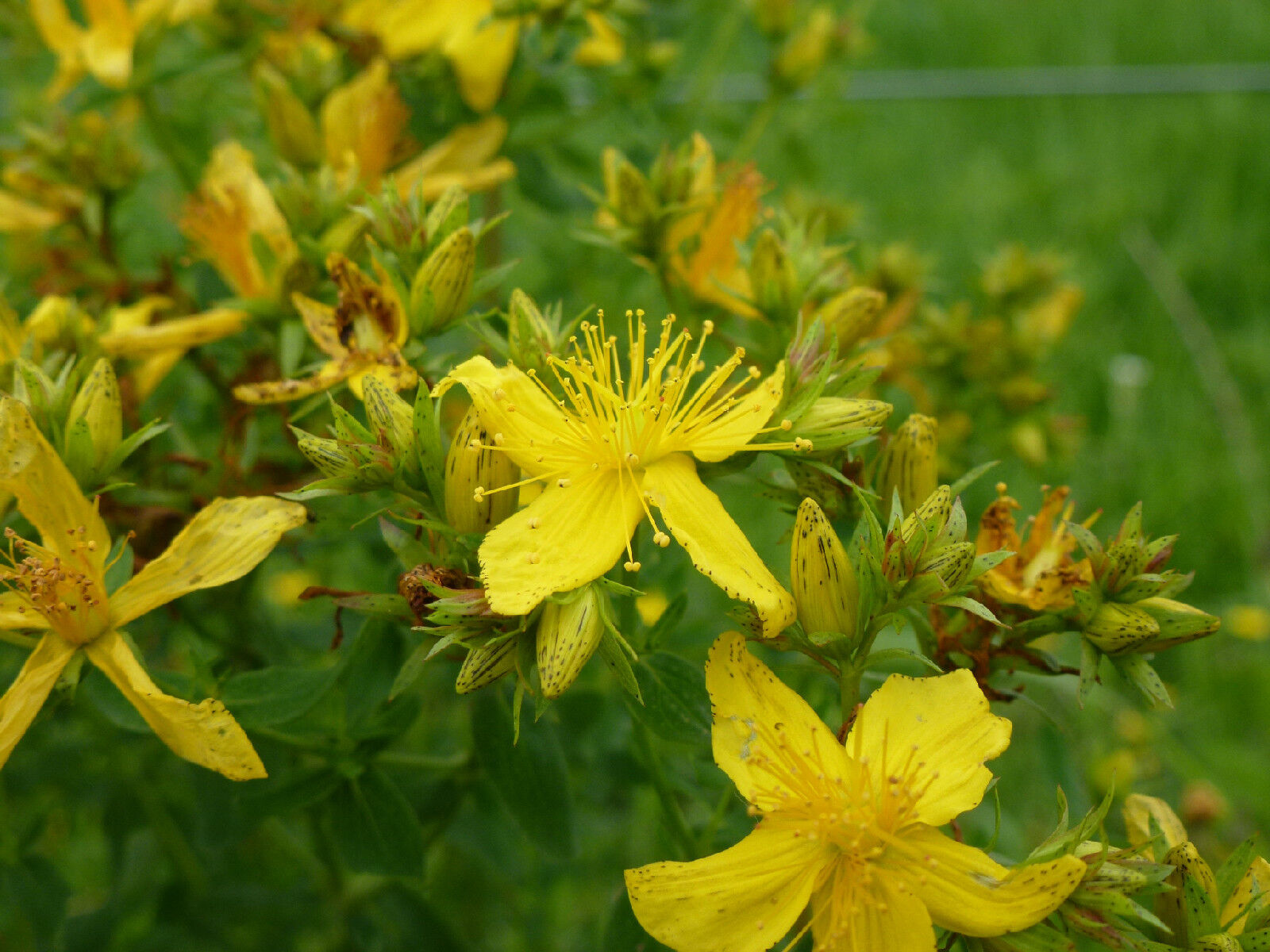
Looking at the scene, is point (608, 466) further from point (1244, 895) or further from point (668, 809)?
point (1244, 895)

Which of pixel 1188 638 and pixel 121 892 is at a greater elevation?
pixel 1188 638

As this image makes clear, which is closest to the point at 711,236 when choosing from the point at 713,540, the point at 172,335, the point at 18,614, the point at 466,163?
the point at 466,163

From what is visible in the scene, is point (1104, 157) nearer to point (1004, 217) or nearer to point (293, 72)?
point (1004, 217)

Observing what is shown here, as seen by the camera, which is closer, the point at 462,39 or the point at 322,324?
the point at 322,324

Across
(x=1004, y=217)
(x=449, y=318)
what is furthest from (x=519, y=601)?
(x=1004, y=217)

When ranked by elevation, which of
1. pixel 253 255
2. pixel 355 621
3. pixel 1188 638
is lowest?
pixel 355 621

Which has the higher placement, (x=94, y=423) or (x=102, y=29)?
(x=102, y=29)
